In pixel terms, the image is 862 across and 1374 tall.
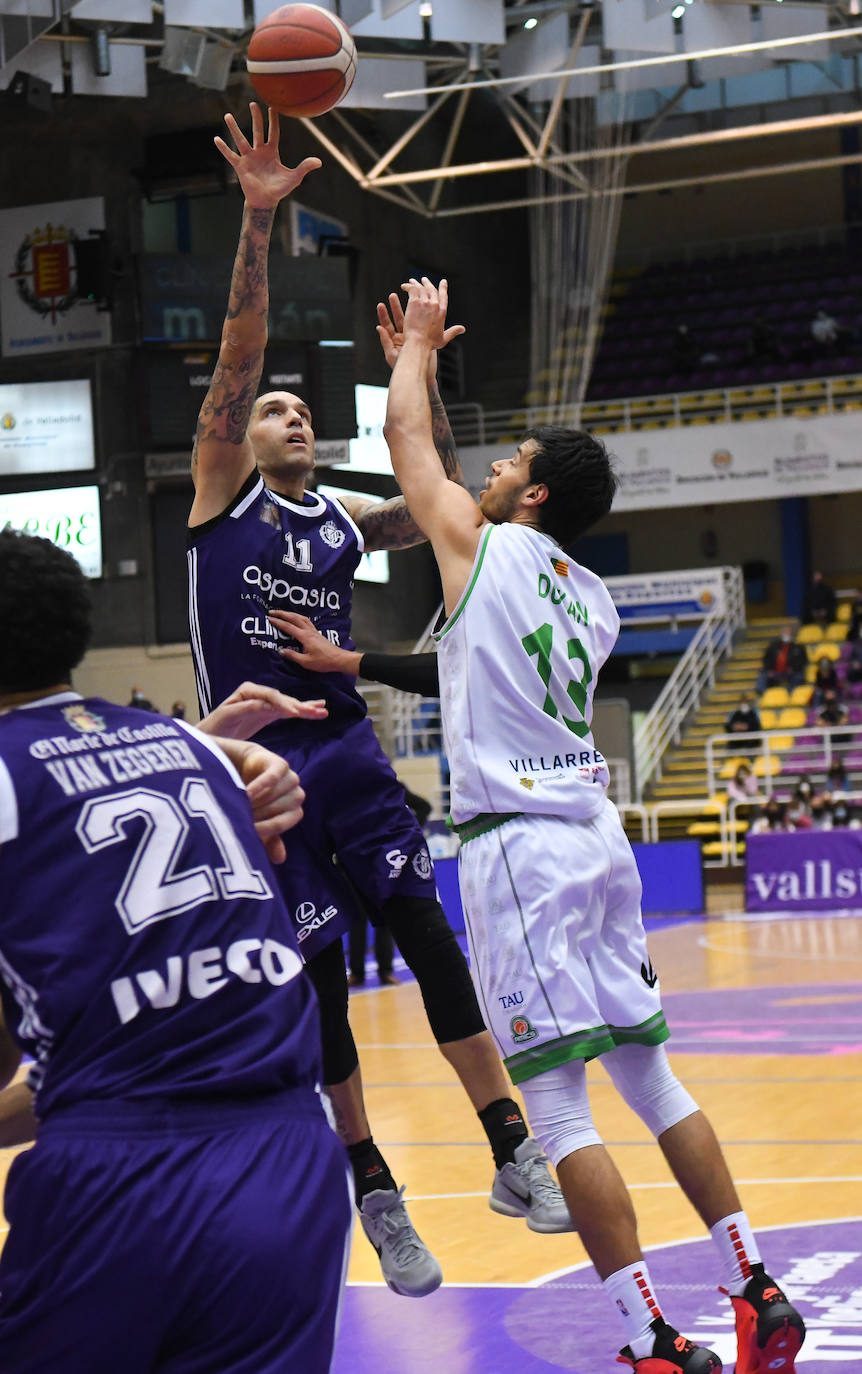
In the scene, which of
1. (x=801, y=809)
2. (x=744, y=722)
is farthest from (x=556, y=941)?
(x=744, y=722)

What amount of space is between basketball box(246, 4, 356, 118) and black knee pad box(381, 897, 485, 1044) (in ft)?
7.16

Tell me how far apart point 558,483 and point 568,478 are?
3 centimetres

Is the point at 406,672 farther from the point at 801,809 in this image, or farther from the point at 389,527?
the point at 801,809

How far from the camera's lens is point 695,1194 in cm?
372

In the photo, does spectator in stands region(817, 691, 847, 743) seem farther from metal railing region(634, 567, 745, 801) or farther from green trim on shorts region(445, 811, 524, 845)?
green trim on shorts region(445, 811, 524, 845)

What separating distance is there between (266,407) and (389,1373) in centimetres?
250

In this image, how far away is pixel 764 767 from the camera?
22188 mm

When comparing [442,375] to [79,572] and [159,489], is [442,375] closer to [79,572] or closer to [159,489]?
[159,489]

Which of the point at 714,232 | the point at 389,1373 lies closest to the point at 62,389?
the point at 714,232

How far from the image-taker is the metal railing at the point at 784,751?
21.3 m

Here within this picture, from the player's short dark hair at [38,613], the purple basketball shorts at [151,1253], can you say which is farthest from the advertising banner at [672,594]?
the purple basketball shorts at [151,1253]

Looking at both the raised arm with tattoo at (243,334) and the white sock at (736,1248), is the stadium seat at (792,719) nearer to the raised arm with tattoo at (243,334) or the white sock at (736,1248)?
the raised arm with tattoo at (243,334)

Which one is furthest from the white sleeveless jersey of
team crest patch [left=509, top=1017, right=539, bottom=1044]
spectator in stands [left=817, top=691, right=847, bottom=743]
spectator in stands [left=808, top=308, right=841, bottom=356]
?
spectator in stands [left=808, top=308, right=841, bottom=356]

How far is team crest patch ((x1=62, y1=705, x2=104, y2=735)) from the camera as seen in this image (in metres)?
2.32
